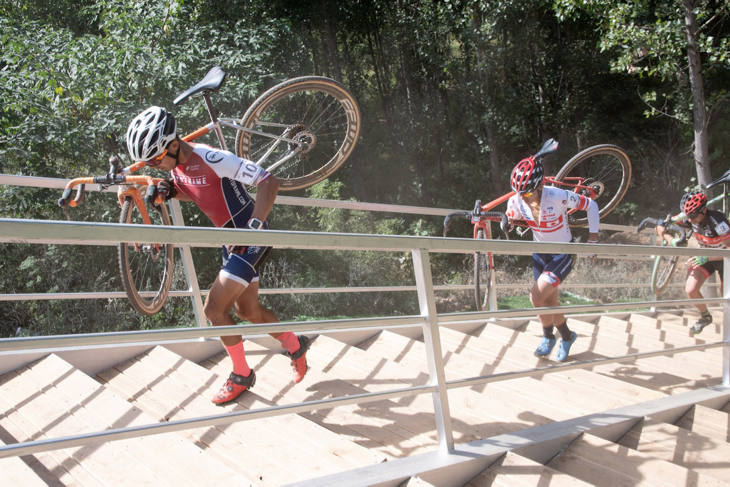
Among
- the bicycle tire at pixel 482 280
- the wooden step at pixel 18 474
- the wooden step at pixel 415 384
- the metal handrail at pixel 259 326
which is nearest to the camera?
the metal handrail at pixel 259 326

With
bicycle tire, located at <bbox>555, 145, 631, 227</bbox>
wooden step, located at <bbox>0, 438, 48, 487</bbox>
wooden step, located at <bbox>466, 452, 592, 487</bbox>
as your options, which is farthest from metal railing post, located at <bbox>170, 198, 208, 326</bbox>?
bicycle tire, located at <bbox>555, 145, 631, 227</bbox>

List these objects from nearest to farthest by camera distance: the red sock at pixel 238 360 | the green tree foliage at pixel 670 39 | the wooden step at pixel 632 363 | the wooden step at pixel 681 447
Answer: the wooden step at pixel 681 447 < the red sock at pixel 238 360 < the wooden step at pixel 632 363 < the green tree foliage at pixel 670 39

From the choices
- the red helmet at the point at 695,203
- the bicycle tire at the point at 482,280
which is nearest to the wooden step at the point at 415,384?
the bicycle tire at the point at 482,280

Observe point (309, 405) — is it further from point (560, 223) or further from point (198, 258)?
point (198, 258)

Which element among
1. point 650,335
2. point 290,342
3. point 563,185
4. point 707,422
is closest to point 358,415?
point 290,342

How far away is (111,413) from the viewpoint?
2.27m

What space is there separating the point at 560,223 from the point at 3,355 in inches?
144

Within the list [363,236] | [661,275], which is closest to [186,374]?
[363,236]

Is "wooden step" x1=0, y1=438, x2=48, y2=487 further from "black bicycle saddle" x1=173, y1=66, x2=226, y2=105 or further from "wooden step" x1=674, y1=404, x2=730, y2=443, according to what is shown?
"wooden step" x1=674, y1=404, x2=730, y2=443

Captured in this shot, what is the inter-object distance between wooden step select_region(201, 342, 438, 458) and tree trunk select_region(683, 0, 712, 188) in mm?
8754

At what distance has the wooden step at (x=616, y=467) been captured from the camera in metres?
1.92

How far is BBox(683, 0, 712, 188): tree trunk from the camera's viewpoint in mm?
8773

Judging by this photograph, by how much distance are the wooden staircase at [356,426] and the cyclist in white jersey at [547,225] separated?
19.9 inches

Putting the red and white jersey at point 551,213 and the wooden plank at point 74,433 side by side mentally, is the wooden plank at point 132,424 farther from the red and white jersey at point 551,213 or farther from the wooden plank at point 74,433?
the red and white jersey at point 551,213
